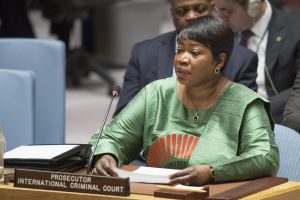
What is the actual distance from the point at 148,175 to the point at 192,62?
1.51ft

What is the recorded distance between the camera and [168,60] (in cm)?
421

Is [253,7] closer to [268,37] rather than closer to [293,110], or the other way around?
[268,37]

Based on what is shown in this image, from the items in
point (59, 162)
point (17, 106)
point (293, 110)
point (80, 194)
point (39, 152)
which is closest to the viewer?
point (80, 194)

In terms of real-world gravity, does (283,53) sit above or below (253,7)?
below

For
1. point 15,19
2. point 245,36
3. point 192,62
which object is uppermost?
point 192,62

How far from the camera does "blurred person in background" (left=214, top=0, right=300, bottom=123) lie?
4555mm

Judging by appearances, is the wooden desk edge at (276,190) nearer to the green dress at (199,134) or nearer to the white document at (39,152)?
the green dress at (199,134)

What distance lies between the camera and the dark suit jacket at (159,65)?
13.6 feet

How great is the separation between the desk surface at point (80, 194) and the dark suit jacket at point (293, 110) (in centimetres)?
117

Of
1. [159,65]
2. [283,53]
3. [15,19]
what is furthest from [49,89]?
[15,19]

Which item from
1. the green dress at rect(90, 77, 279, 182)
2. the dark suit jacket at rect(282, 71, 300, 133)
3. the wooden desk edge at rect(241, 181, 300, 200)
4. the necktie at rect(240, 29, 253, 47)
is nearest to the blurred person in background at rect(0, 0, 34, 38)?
the necktie at rect(240, 29, 253, 47)

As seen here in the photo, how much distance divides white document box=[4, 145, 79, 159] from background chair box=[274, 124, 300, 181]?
32.4 inches

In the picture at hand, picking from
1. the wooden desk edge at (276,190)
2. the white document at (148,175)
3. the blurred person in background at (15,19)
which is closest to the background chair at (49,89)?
the white document at (148,175)

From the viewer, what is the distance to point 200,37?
316 cm
